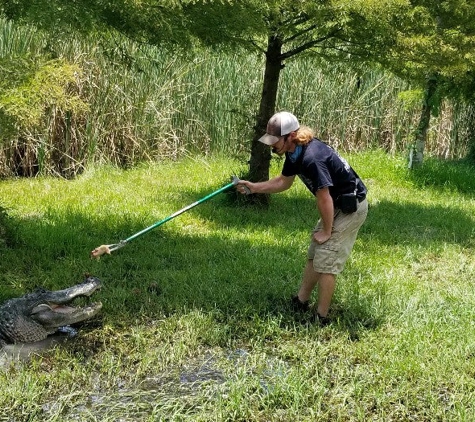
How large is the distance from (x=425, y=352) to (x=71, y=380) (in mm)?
2060

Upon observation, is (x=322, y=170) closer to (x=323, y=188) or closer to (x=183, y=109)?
(x=323, y=188)

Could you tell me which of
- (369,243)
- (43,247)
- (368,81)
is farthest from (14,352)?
(368,81)

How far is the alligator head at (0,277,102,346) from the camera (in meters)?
4.16

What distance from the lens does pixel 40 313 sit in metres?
4.21

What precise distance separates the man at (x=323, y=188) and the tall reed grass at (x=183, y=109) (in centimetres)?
375

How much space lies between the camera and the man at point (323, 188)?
4.19 metres

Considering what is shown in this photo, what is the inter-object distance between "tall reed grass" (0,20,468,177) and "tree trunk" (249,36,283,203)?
2.38 ft

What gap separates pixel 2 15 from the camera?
5.31 meters

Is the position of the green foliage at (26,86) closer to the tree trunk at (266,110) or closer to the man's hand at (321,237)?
the man's hand at (321,237)

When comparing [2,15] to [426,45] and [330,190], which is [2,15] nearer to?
[330,190]

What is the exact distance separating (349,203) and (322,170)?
0.31 metres

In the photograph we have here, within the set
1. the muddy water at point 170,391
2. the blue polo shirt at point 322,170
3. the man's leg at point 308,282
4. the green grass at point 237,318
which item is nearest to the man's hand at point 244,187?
the blue polo shirt at point 322,170

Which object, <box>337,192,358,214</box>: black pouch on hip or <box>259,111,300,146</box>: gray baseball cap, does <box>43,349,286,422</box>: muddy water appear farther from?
<box>259,111,300,146</box>: gray baseball cap

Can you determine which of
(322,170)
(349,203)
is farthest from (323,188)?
(349,203)
